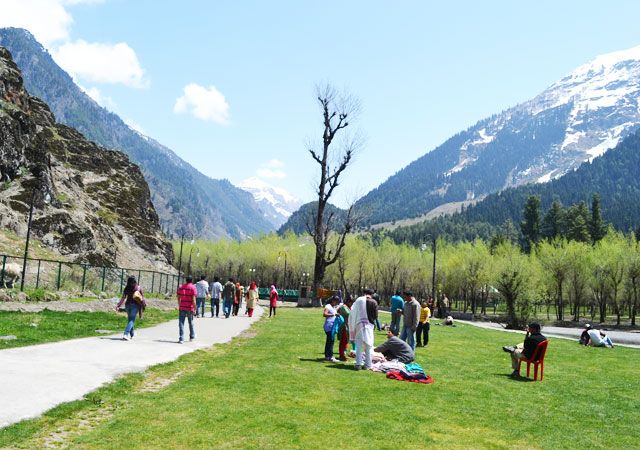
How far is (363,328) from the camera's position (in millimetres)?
13039

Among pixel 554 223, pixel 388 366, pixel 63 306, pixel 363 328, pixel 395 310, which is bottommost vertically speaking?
pixel 388 366

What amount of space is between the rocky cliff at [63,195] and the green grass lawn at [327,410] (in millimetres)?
41228

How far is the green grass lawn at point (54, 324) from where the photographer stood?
13.8 metres

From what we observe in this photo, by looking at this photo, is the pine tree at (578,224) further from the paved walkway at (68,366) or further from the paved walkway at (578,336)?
the paved walkway at (68,366)

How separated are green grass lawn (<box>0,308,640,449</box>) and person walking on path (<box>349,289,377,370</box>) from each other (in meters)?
0.50

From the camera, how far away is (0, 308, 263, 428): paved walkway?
7.55 metres

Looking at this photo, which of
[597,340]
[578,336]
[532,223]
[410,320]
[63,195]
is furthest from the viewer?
[532,223]

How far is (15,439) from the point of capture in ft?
19.6

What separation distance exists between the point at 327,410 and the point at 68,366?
5478 mm

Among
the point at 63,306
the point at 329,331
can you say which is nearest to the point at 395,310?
the point at 329,331

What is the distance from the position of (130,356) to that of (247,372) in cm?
305

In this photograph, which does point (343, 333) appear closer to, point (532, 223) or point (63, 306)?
point (63, 306)

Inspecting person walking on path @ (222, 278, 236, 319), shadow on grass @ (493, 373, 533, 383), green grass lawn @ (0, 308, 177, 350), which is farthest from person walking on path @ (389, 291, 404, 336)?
person walking on path @ (222, 278, 236, 319)

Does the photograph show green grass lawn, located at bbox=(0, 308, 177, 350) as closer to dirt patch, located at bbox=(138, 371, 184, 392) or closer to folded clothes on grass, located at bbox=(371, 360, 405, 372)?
dirt patch, located at bbox=(138, 371, 184, 392)
